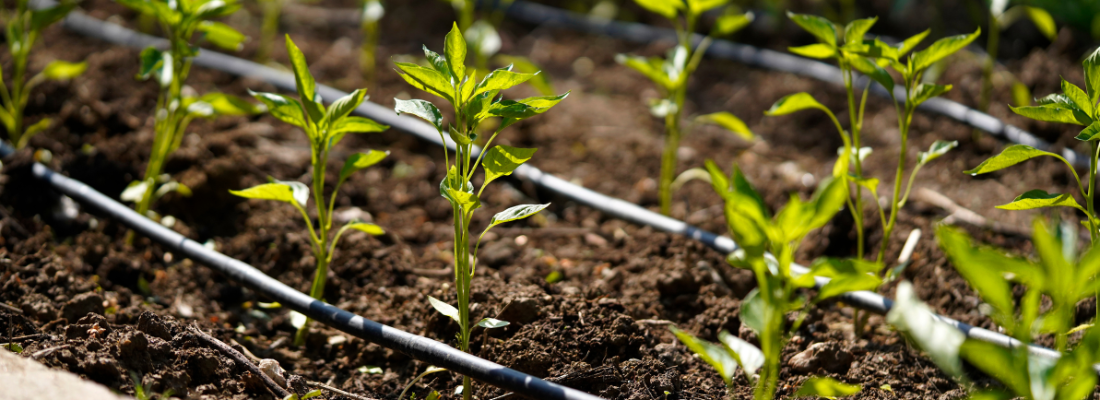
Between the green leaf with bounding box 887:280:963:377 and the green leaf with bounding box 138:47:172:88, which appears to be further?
the green leaf with bounding box 138:47:172:88

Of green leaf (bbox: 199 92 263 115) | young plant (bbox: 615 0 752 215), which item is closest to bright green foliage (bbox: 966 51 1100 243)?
young plant (bbox: 615 0 752 215)

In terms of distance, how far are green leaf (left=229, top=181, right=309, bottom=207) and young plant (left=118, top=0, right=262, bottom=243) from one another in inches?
14.1

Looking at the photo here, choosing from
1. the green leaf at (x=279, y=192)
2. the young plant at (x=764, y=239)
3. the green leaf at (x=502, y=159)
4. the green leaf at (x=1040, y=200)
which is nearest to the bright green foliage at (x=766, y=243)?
the young plant at (x=764, y=239)

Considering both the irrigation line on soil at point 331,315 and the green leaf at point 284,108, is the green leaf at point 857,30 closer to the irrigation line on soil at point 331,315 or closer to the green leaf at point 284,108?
the irrigation line on soil at point 331,315

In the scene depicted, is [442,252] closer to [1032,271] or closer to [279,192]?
[279,192]

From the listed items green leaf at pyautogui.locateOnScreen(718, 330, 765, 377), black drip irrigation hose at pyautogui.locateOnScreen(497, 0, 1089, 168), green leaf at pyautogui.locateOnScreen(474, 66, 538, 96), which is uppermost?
green leaf at pyautogui.locateOnScreen(474, 66, 538, 96)

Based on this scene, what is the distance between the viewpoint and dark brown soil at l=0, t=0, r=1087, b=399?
163 centimetres

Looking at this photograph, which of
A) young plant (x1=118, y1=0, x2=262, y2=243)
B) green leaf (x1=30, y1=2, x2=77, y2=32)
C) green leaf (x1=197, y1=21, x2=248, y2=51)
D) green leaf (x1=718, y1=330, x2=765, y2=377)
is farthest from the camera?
Result: green leaf (x1=30, y1=2, x2=77, y2=32)

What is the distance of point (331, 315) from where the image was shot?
64.8 inches

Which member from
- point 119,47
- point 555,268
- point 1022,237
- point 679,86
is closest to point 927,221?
point 1022,237

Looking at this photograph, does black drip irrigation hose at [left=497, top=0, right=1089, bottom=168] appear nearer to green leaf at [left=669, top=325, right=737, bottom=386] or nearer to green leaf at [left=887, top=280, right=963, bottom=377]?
green leaf at [left=669, top=325, right=737, bottom=386]

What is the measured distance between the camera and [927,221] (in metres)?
2.40

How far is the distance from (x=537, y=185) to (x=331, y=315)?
1.11 metres

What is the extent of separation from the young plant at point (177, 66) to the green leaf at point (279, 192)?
359 mm
